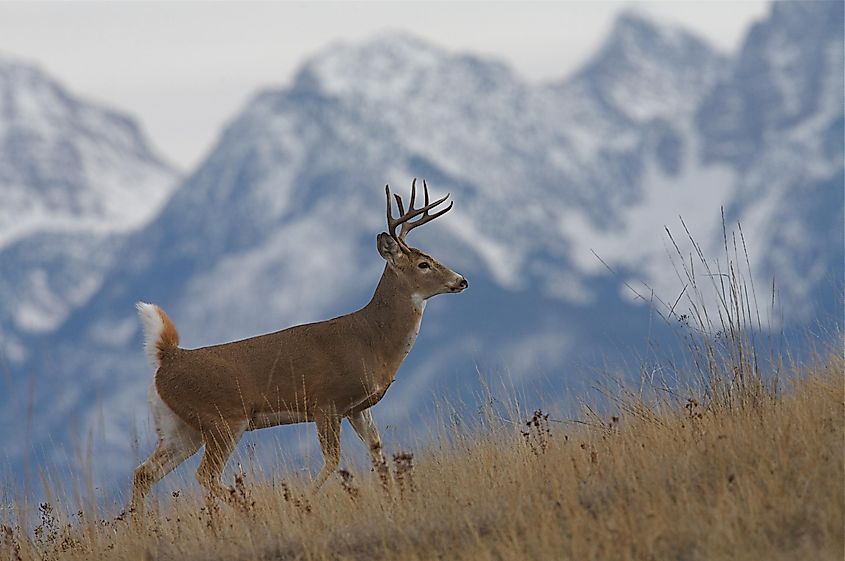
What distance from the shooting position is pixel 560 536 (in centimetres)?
552

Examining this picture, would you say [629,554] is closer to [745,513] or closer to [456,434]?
[745,513]

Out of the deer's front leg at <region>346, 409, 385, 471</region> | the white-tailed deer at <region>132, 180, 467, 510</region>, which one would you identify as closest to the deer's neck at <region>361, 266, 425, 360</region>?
the white-tailed deer at <region>132, 180, 467, 510</region>

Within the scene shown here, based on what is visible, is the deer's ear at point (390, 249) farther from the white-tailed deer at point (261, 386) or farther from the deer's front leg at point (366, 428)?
the deer's front leg at point (366, 428)

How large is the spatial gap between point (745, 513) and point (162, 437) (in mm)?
4184

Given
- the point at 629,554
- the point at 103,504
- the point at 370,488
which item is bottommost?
the point at 629,554

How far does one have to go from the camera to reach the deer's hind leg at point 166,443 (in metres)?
8.40

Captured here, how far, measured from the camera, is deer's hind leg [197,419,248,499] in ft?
27.2

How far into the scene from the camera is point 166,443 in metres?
8.54

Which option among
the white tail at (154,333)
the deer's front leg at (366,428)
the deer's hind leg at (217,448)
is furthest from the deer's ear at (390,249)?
the deer's hind leg at (217,448)

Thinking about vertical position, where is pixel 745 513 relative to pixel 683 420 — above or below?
below

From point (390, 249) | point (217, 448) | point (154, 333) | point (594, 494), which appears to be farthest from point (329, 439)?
point (594, 494)

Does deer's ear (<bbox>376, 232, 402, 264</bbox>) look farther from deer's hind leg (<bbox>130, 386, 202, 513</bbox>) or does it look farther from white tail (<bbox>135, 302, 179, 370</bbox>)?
deer's hind leg (<bbox>130, 386, 202, 513</bbox>)

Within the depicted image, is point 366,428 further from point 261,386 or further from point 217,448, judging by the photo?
point 217,448

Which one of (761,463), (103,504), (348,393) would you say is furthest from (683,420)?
(103,504)
